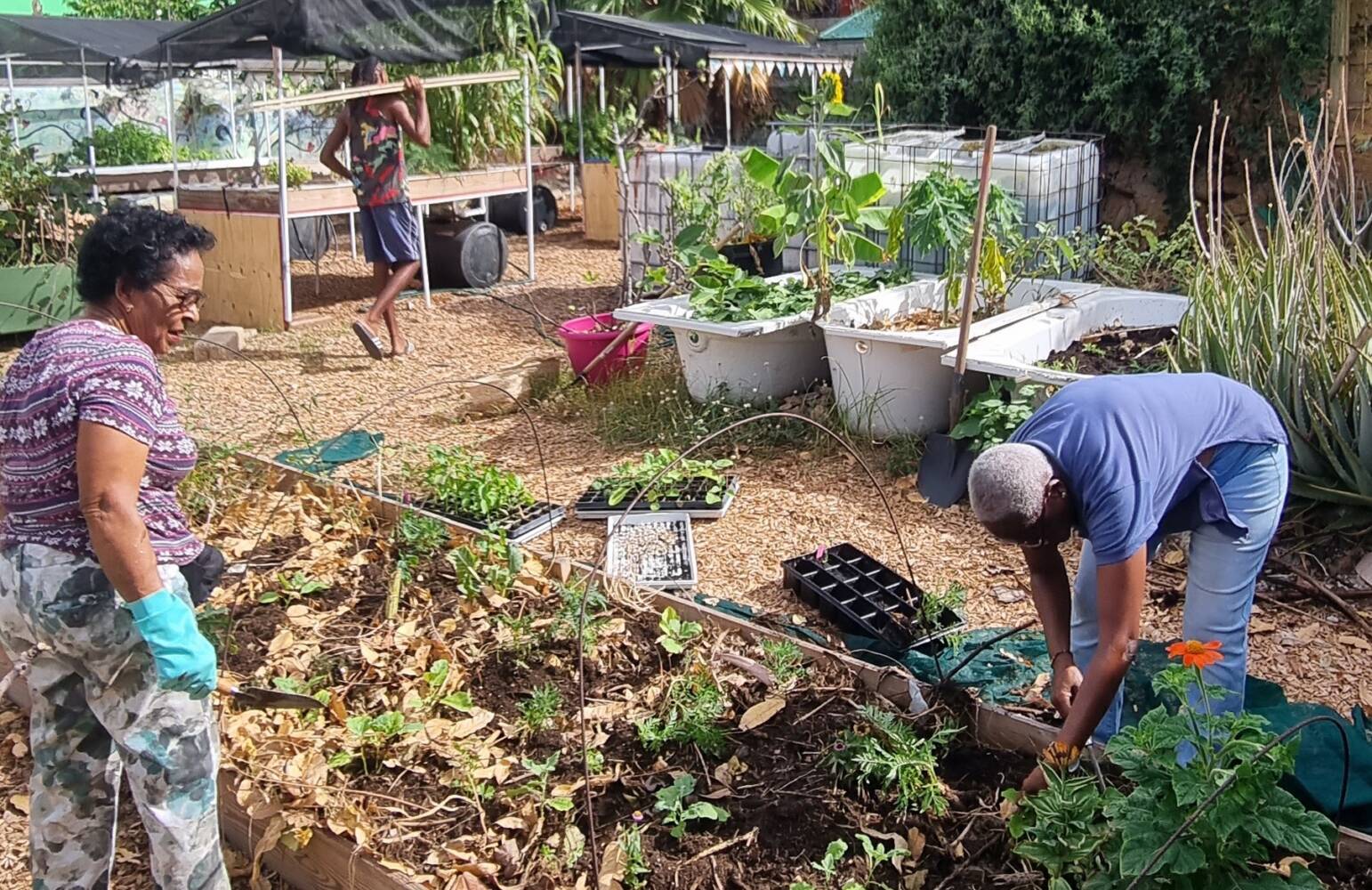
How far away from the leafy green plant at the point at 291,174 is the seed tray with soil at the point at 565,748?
691 centimetres

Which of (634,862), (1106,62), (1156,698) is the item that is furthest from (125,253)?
(1106,62)

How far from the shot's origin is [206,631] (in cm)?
362

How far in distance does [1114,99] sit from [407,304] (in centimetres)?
581

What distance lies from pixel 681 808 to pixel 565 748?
43 centimetres

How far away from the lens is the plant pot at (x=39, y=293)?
26.4ft

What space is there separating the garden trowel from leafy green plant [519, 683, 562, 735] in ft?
1.79

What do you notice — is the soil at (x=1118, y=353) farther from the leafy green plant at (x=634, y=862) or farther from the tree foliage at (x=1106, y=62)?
the tree foliage at (x=1106, y=62)

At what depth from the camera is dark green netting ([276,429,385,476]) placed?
509 cm

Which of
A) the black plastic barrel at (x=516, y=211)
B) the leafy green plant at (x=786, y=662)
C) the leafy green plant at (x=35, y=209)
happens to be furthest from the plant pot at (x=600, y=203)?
the leafy green plant at (x=786, y=662)

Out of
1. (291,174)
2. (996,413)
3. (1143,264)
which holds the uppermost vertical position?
(291,174)

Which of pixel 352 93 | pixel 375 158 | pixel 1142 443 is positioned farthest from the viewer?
pixel 375 158

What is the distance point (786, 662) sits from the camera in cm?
337

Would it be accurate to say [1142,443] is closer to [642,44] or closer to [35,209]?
[35,209]

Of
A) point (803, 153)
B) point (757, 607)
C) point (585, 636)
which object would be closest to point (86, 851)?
point (585, 636)
